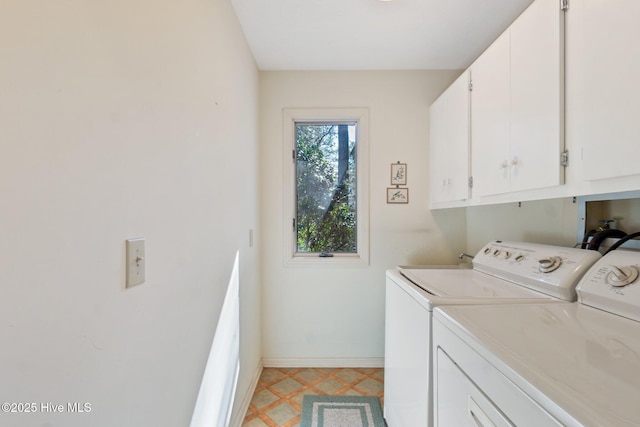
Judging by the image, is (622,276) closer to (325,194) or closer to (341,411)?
(341,411)

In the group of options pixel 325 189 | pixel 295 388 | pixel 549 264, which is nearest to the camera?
pixel 549 264

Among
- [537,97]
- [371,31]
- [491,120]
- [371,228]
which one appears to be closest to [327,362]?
[371,228]

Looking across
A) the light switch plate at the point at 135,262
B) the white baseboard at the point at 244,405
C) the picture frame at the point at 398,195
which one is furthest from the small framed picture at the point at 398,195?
the light switch plate at the point at 135,262

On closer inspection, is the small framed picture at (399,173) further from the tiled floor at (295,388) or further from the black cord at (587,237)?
the tiled floor at (295,388)

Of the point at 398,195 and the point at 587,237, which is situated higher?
the point at 398,195

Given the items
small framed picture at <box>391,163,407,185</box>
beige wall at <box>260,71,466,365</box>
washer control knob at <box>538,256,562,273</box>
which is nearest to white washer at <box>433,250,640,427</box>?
washer control knob at <box>538,256,562,273</box>

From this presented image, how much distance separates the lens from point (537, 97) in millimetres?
1132

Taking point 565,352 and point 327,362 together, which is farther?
point 327,362

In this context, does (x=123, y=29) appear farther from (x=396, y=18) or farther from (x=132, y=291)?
(x=396, y=18)

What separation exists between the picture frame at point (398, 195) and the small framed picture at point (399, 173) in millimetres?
59

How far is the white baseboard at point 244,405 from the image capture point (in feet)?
5.03

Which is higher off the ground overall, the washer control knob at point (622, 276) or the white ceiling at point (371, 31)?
the white ceiling at point (371, 31)

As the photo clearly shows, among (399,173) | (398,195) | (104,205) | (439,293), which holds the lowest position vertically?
(439,293)

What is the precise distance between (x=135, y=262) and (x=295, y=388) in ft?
5.73
